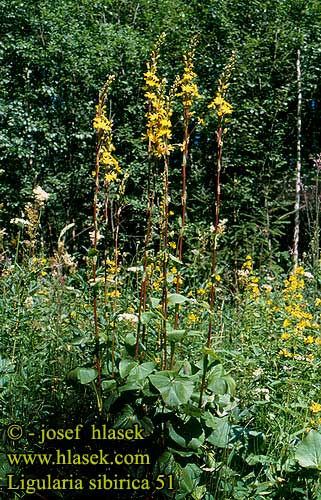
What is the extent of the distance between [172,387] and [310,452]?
0.57m

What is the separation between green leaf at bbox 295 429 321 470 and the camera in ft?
6.90

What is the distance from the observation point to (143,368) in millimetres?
1988

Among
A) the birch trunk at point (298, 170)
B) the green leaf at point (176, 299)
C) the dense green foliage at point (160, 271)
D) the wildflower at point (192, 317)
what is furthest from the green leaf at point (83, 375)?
the birch trunk at point (298, 170)

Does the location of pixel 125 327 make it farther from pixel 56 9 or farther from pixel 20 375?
pixel 56 9

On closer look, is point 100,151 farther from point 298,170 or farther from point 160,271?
point 298,170

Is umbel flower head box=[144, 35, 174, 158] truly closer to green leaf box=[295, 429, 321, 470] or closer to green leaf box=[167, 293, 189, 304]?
green leaf box=[167, 293, 189, 304]

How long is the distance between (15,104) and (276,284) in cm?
552

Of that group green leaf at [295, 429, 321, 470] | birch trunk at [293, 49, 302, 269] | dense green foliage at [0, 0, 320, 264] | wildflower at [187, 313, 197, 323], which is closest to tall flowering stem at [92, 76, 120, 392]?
Answer: green leaf at [295, 429, 321, 470]

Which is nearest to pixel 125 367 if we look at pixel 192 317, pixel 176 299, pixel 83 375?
pixel 83 375

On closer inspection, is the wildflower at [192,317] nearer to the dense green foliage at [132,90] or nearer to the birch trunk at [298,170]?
the dense green foliage at [132,90]

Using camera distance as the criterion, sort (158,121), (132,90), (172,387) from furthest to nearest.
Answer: (132,90), (158,121), (172,387)

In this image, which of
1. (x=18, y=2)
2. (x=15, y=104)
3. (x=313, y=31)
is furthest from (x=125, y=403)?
(x=313, y=31)

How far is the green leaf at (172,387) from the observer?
188 centimetres

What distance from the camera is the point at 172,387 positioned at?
1.91m
